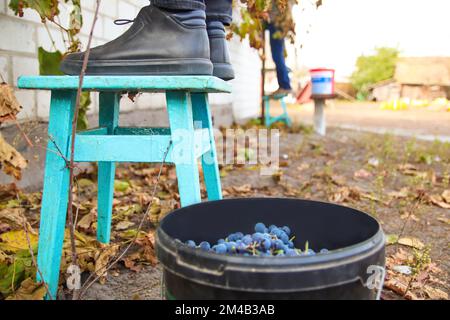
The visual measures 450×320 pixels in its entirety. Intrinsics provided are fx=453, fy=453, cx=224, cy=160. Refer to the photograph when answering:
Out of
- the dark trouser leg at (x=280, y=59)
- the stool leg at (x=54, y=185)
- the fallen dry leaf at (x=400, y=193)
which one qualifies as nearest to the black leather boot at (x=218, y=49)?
the stool leg at (x=54, y=185)

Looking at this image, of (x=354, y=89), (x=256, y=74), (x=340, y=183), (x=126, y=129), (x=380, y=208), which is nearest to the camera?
(x=126, y=129)

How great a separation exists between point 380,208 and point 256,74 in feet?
19.7

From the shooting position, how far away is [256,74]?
8219 millimetres

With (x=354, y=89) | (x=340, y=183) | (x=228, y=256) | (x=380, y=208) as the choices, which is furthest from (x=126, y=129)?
(x=354, y=89)

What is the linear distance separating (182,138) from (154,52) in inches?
9.7

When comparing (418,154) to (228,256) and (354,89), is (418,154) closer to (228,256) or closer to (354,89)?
(228,256)

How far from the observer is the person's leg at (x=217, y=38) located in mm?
1565

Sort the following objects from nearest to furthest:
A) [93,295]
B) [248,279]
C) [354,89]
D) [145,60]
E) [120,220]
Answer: [248,279]
[145,60]
[93,295]
[120,220]
[354,89]

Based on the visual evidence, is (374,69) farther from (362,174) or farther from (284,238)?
(284,238)

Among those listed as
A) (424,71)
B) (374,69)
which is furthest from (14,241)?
(374,69)

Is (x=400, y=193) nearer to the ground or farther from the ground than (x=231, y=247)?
nearer to the ground

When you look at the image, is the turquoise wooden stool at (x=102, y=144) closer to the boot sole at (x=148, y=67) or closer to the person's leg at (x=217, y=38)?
the boot sole at (x=148, y=67)

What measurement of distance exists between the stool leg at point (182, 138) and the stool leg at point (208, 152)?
350 millimetres

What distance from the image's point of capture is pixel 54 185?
123 centimetres
